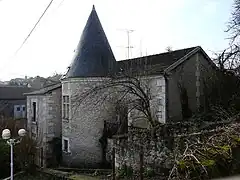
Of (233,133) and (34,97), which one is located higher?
(34,97)

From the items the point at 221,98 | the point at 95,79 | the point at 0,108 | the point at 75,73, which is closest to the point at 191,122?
the point at 221,98

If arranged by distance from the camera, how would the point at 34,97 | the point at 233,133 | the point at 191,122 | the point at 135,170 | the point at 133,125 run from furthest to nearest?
the point at 34,97, the point at 133,125, the point at 191,122, the point at 135,170, the point at 233,133

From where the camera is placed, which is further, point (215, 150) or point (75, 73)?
point (75, 73)

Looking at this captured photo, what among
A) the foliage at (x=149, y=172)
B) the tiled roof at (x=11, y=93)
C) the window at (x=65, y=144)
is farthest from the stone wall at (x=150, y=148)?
the tiled roof at (x=11, y=93)

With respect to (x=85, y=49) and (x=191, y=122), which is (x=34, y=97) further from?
(x=191, y=122)

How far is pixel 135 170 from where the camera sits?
10.7m

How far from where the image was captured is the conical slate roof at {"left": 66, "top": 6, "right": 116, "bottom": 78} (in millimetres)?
18047

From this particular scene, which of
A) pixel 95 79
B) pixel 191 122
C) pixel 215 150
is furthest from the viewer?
pixel 95 79

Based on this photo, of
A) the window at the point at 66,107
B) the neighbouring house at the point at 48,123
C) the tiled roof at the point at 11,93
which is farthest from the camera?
the tiled roof at the point at 11,93

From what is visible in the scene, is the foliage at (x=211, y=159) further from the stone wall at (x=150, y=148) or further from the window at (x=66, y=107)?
the window at (x=66, y=107)

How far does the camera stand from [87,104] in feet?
59.4

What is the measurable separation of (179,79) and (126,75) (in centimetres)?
265

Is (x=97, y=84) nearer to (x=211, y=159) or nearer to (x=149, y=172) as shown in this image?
(x=149, y=172)

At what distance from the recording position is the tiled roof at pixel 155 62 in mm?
15203
